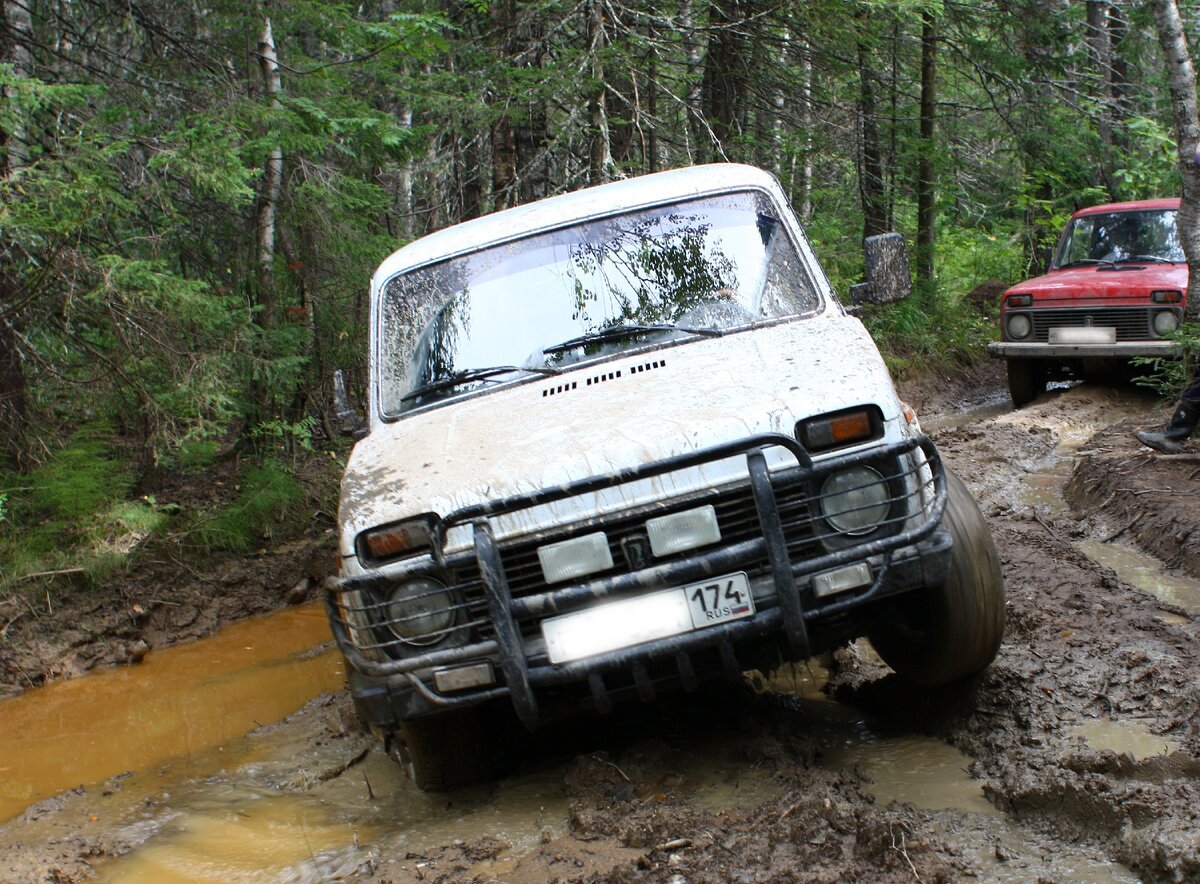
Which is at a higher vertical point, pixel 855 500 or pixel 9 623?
pixel 855 500

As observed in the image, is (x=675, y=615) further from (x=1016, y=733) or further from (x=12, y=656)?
(x=12, y=656)

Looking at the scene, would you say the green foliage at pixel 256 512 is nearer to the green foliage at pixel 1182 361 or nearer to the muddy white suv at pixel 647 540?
the muddy white suv at pixel 647 540

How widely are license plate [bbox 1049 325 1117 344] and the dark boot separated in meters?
3.60

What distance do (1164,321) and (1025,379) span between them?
70.2 inches

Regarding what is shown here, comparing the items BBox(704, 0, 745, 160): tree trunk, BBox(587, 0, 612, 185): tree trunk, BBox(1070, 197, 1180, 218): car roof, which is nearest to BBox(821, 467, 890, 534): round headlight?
BBox(587, 0, 612, 185): tree trunk

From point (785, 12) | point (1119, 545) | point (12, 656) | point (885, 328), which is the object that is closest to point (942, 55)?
point (885, 328)

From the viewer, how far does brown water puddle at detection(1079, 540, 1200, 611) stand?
18.0 ft

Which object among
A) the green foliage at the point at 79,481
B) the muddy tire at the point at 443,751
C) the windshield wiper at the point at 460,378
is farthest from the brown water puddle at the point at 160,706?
the windshield wiper at the point at 460,378

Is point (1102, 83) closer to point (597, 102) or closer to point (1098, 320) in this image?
point (1098, 320)

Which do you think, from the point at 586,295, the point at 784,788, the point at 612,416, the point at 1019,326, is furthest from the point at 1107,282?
the point at 784,788

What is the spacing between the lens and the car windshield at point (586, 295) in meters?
4.61

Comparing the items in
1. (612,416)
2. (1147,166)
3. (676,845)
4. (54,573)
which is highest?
(1147,166)

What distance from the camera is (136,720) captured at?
6.07 meters

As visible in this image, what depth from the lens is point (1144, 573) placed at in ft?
19.7
